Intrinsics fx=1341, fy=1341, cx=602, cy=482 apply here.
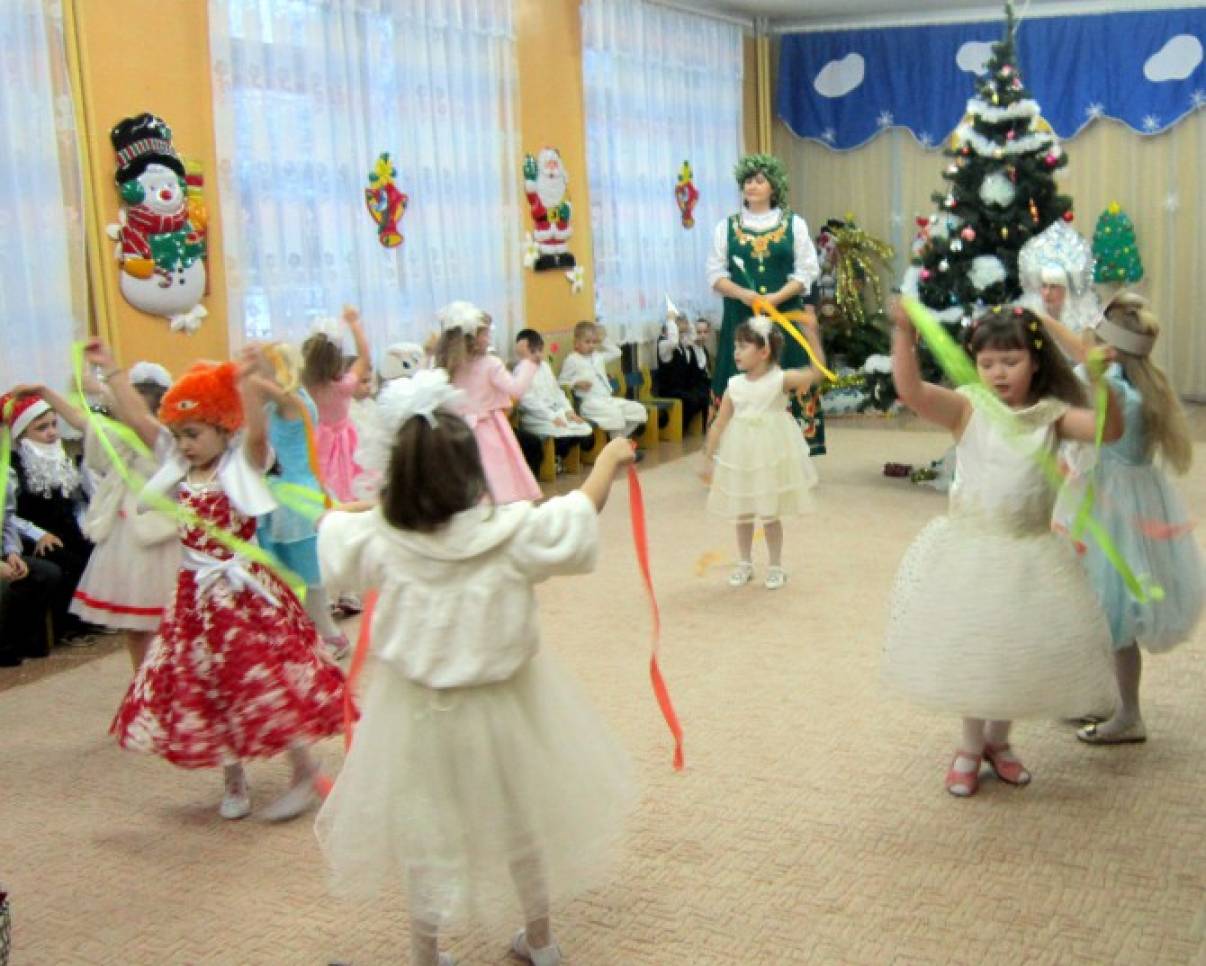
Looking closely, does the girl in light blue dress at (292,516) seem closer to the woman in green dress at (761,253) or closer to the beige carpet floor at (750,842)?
the beige carpet floor at (750,842)

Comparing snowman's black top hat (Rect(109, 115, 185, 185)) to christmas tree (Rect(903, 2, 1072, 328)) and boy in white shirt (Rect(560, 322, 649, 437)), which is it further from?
christmas tree (Rect(903, 2, 1072, 328))

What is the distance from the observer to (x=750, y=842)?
2967 millimetres

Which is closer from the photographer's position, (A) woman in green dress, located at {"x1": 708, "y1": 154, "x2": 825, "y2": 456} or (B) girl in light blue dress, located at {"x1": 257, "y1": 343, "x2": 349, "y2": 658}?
(B) girl in light blue dress, located at {"x1": 257, "y1": 343, "x2": 349, "y2": 658}

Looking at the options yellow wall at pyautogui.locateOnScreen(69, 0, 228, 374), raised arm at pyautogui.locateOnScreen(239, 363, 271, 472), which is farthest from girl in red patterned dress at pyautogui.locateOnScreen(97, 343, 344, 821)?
yellow wall at pyautogui.locateOnScreen(69, 0, 228, 374)

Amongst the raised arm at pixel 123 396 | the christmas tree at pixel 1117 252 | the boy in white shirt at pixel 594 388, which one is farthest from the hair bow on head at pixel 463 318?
the christmas tree at pixel 1117 252

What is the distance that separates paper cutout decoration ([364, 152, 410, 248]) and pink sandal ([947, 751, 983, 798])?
4.41 meters

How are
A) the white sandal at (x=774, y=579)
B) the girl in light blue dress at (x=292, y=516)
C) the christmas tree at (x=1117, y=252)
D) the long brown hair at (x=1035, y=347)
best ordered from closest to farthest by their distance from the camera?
the long brown hair at (x=1035, y=347) < the girl in light blue dress at (x=292, y=516) < the white sandal at (x=774, y=579) < the christmas tree at (x=1117, y=252)

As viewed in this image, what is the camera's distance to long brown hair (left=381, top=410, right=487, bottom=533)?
2193 millimetres

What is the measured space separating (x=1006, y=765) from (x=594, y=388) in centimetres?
491

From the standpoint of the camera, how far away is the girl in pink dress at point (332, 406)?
477 centimetres

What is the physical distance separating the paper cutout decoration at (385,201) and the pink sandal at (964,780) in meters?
4.41

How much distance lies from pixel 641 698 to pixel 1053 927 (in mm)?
1595

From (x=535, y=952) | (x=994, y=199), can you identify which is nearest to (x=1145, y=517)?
(x=535, y=952)

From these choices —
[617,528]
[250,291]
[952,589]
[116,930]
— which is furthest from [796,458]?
[116,930]
